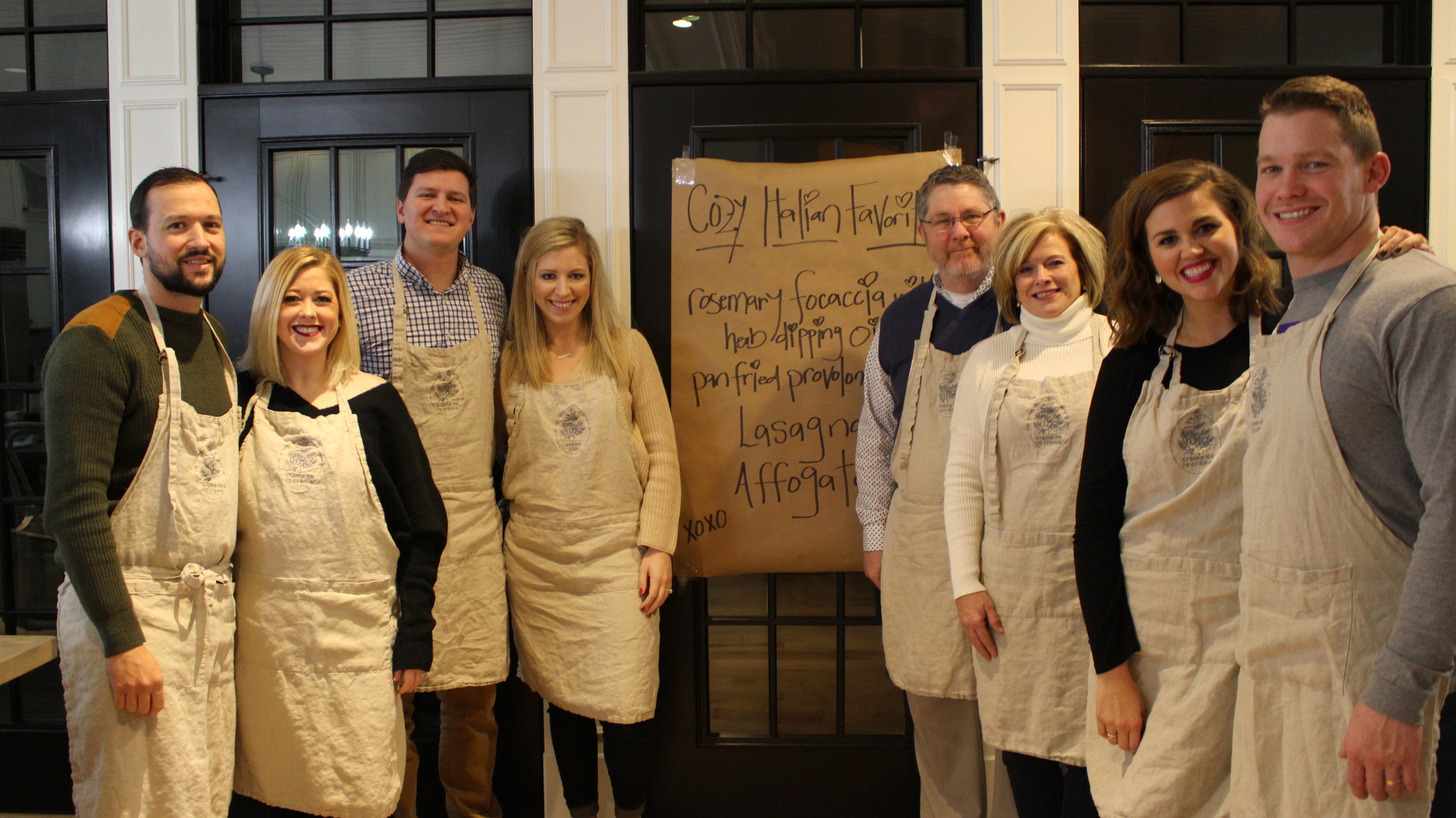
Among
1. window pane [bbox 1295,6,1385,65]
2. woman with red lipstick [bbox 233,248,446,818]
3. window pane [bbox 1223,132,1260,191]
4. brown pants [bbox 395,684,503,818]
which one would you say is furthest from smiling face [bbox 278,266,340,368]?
window pane [bbox 1295,6,1385,65]

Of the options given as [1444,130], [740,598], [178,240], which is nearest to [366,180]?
[178,240]

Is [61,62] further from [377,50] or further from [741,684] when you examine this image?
[741,684]

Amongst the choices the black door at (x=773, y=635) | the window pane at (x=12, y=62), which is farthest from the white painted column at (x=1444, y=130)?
the window pane at (x=12, y=62)

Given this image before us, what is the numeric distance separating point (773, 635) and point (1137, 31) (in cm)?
200

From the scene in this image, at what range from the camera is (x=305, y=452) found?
159 cm

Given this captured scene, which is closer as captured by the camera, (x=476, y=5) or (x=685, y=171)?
(x=685, y=171)

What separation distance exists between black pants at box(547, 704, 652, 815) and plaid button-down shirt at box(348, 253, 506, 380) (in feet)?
3.00

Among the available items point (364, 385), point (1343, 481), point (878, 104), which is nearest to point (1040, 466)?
point (1343, 481)

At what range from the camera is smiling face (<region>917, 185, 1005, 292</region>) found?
5.85 feet

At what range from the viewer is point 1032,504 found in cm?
157

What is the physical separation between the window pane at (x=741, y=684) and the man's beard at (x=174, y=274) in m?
1.50

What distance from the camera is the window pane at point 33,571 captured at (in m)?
2.39

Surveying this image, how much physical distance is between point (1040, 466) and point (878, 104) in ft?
3.80

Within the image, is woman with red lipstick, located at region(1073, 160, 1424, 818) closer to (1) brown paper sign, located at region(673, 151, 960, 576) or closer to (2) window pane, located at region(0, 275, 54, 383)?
(1) brown paper sign, located at region(673, 151, 960, 576)
